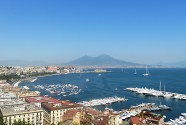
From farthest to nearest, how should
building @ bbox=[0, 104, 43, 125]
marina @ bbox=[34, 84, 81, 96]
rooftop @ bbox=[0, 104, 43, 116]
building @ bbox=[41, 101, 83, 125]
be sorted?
marina @ bbox=[34, 84, 81, 96]
building @ bbox=[41, 101, 83, 125]
rooftop @ bbox=[0, 104, 43, 116]
building @ bbox=[0, 104, 43, 125]

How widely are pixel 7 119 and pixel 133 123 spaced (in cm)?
1649

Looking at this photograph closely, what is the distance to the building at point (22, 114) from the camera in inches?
1452

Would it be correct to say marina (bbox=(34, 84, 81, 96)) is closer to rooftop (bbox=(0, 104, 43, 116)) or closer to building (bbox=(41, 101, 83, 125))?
building (bbox=(41, 101, 83, 125))

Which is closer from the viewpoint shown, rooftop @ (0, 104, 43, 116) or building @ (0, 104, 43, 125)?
building @ (0, 104, 43, 125)

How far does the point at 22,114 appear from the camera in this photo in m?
37.8

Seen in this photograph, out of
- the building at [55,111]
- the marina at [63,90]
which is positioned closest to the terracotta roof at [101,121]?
the building at [55,111]

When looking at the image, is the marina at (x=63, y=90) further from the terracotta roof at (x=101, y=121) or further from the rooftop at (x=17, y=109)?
the terracotta roof at (x=101, y=121)

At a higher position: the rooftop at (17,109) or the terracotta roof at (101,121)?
the rooftop at (17,109)

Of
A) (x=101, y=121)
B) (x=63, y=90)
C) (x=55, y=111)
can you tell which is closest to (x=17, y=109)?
(x=55, y=111)

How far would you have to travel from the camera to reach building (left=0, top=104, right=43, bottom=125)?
36.9 meters

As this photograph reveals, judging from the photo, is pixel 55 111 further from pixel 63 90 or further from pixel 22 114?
pixel 63 90

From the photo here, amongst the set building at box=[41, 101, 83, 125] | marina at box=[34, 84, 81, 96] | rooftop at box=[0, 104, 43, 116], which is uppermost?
rooftop at box=[0, 104, 43, 116]

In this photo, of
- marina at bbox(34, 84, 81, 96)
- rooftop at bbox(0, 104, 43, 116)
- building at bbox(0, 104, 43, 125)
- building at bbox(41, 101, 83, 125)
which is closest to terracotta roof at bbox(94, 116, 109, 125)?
building at bbox(41, 101, 83, 125)

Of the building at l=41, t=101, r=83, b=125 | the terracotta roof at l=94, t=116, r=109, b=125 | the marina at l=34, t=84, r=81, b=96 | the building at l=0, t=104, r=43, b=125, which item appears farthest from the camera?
the marina at l=34, t=84, r=81, b=96
